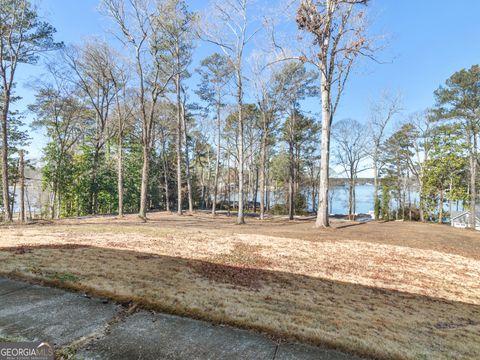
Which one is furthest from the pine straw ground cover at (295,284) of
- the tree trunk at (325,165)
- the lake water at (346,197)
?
the lake water at (346,197)

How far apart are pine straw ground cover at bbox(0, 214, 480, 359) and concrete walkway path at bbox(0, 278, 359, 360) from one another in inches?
8.2

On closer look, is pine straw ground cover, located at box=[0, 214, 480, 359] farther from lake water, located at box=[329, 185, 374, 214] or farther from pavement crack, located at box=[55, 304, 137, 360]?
lake water, located at box=[329, 185, 374, 214]

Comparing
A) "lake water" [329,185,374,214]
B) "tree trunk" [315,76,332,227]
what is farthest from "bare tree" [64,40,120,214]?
"lake water" [329,185,374,214]

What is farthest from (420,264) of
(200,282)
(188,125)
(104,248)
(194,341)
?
(188,125)

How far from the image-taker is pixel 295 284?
406 centimetres

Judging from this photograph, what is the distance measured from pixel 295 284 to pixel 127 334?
9.13ft

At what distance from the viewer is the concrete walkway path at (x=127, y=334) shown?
1790 mm

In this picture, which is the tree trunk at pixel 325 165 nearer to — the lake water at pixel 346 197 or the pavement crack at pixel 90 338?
the pavement crack at pixel 90 338

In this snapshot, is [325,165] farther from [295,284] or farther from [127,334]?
[127,334]

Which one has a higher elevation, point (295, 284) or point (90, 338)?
point (90, 338)

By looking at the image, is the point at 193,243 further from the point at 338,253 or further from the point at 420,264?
the point at 420,264

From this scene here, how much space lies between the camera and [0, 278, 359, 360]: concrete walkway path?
179 centimetres

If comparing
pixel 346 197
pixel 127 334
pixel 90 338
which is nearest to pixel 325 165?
pixel 127 334

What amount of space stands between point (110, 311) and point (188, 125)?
2507cm
